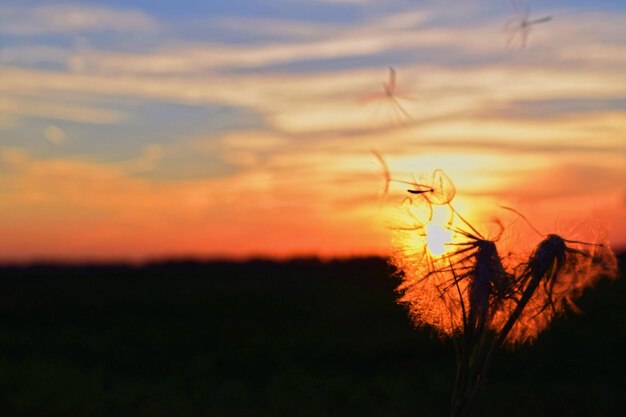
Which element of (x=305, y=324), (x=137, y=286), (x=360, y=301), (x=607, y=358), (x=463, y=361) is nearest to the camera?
(x=463, y=361)

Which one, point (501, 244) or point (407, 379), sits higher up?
point (501, 244)

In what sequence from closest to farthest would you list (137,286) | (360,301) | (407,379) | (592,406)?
(592,406)
(407,379)
(360,301)
(137,286)

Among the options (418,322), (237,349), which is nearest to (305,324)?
(237,349)

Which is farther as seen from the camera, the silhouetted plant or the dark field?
the dark field

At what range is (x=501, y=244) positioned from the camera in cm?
383

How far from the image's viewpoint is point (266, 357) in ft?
61.8

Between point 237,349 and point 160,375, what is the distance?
99.0 inches

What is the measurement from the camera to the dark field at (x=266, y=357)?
1484cm

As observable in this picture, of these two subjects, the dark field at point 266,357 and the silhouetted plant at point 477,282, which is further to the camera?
the dark field at point 266,357

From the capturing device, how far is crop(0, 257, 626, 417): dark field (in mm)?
14844

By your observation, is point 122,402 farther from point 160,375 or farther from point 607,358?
point 607,358

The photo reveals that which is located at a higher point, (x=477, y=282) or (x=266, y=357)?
(x=477, y=282)

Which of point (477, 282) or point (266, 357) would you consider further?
point (266, 357)

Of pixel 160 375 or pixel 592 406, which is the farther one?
pixel 160 375
